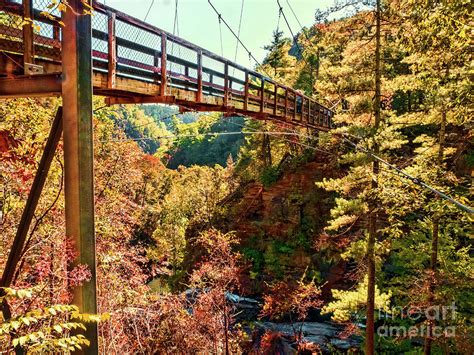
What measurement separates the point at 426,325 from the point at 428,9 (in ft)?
22.5

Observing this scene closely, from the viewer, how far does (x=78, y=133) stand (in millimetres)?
2191

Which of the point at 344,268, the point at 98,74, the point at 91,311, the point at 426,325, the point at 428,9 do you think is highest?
the point at 428,9

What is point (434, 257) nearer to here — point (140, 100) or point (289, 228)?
point (140, 100)

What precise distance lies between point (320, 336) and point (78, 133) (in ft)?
44.8

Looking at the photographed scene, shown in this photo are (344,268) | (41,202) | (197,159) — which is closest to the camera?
(41,202)

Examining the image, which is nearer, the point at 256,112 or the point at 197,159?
the point at 256,112

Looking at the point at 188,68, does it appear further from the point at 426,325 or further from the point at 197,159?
the point at 197,159

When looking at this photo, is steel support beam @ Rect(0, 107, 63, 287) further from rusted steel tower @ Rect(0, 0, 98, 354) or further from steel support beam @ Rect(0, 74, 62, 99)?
steel support beam @ Rect(0, 74, 62, 99)

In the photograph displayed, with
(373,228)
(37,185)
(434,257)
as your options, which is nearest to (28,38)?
(37,185)

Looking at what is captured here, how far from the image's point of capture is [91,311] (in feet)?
7.50

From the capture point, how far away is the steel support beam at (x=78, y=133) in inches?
85.2

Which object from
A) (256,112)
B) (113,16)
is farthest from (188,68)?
(256,112)

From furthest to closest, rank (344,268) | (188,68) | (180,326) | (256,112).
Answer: (344,268)
(180,326)
(256,112)
(188,68)

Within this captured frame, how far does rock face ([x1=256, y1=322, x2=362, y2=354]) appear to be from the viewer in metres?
12.1
